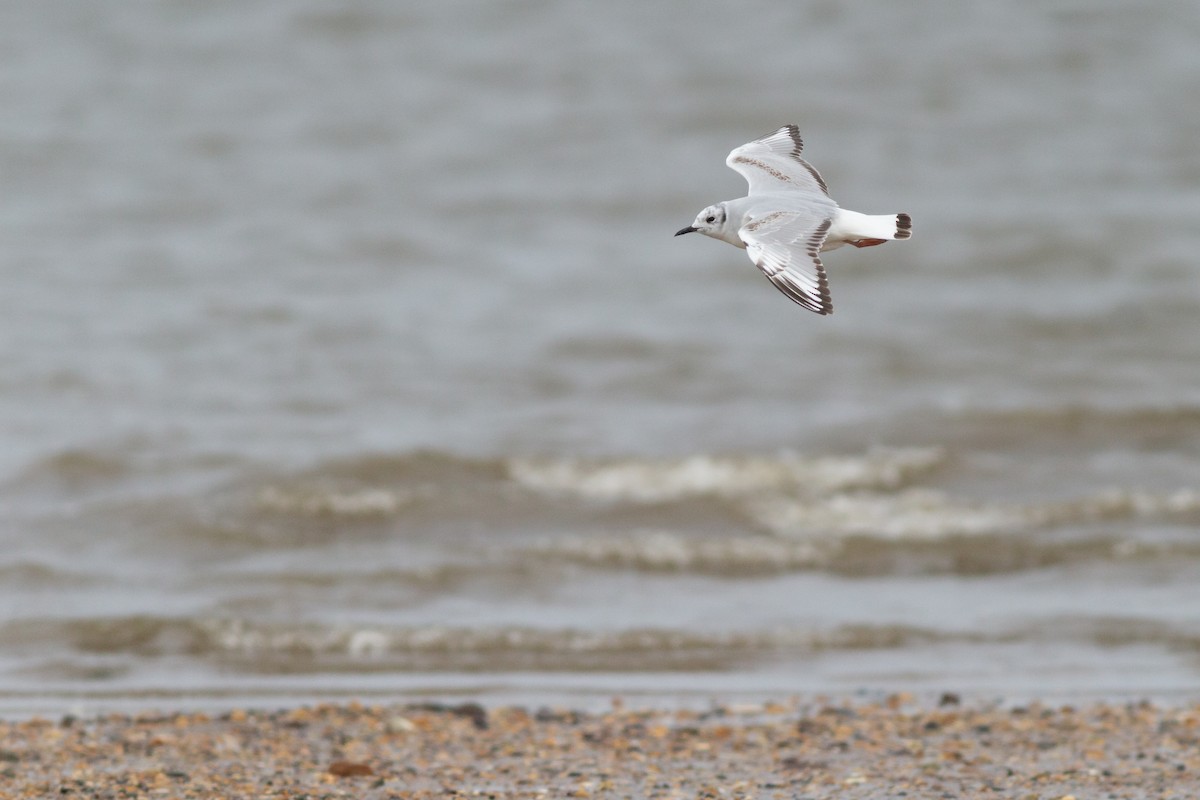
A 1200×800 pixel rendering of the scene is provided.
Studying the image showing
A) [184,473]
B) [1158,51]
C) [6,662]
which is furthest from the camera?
[1158,51]

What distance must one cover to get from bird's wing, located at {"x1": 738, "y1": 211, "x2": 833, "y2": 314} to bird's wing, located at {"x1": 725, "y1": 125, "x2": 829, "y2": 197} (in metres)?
0.61

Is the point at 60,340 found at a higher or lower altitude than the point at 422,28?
lower

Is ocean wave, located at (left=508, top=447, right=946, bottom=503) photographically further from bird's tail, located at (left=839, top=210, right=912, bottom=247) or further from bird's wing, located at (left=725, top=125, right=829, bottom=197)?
bird's tail, located at (left=839, top=210, right=912, bottom=247)

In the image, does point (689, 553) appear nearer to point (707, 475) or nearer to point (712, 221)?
point (707, 475)

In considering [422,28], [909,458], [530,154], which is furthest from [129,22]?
[909,458]

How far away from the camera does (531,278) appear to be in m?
16.6

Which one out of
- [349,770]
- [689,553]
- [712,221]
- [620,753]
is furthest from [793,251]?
→ [689,553]

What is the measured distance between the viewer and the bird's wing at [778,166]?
6844 millimetres

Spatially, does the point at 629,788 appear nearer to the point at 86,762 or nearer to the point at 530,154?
the point at 86,762

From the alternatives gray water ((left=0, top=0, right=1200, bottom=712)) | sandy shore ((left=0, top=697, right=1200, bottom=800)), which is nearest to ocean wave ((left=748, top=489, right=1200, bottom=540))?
gray water ((left=0, top=0, right=1200, bottom=712))

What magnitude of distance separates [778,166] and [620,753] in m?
2.54

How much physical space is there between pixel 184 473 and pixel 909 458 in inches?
210

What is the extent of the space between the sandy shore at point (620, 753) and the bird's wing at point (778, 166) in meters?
2.34

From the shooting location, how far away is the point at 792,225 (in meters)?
6.09
